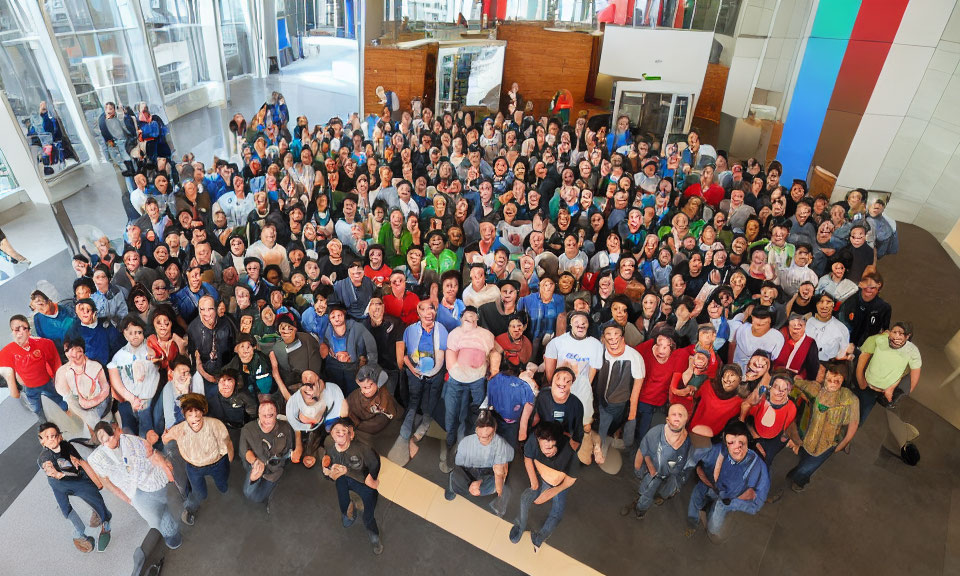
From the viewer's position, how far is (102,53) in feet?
36.8

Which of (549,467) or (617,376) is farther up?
(617,376)

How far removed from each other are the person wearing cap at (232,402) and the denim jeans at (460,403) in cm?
174

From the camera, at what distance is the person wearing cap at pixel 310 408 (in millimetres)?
4535

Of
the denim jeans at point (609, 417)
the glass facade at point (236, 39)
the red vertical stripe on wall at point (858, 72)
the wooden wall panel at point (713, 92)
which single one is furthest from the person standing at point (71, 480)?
the wooden wall panel at point (713, 92)

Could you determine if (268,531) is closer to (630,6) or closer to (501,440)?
(501,440)

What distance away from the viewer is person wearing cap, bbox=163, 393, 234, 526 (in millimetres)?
4262

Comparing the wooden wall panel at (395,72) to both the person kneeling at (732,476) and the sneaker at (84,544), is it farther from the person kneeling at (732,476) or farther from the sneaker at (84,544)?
the person kneeling at (732,476)

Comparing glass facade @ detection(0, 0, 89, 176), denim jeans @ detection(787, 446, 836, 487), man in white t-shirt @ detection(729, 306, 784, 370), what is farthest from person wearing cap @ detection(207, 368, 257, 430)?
glass facade @ detection(0, 0, 89, 176)

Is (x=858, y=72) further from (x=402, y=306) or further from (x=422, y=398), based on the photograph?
(x=422, y=398)

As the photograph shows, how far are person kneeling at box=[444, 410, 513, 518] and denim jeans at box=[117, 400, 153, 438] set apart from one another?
109 inches

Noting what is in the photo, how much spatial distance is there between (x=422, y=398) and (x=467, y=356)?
892 millimetres

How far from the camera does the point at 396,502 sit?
16.5ft

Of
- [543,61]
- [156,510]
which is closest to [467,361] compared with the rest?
[156,510]

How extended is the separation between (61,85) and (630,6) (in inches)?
588
